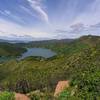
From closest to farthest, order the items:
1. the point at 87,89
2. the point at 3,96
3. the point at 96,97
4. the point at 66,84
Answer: the point at 3,96, the point at 96,97, the point at 87,89, the point at 66,84

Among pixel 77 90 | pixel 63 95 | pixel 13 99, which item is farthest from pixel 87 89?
pixel 13 99

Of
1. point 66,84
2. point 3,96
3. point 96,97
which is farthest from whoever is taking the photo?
point 66,84

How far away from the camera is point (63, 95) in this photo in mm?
12656

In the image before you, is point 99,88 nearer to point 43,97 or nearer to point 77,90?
point 77,90

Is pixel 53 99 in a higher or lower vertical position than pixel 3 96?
lower

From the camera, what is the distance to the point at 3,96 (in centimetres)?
1042

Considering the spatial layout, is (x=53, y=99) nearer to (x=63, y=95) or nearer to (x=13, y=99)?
(x=63, y=95)

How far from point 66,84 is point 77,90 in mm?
2202

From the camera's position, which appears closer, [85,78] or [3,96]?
[3,96]

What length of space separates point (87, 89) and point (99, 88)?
26.8 inches

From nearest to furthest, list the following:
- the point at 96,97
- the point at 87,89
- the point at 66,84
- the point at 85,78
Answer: the point at 96,97 < the point at 87,89 < the point at 85,78 < the point at 66,84

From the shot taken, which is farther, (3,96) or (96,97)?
(96,97)

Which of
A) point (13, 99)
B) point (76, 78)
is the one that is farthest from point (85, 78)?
point (13, 99)

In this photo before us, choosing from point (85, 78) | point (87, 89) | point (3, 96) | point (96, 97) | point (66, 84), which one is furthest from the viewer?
point (66, 84)
